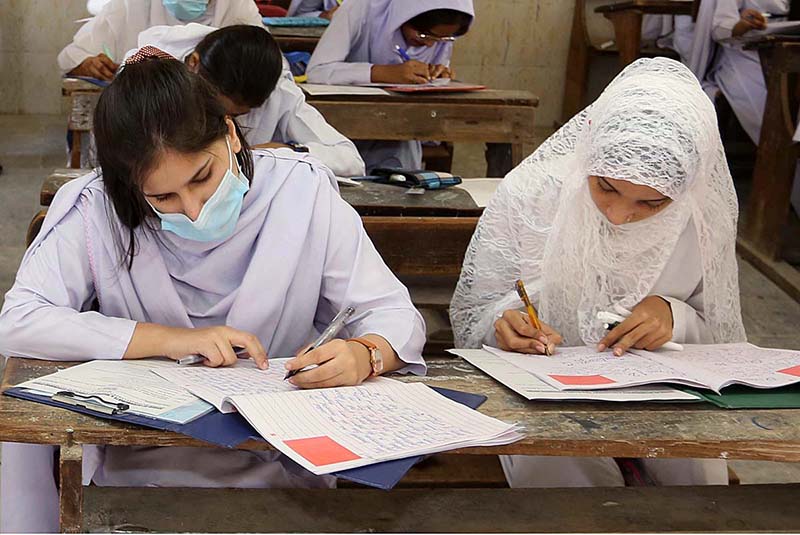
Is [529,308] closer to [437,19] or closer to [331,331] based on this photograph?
[331,331]

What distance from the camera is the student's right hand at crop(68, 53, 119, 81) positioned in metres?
4.27

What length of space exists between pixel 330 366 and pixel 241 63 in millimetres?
1753

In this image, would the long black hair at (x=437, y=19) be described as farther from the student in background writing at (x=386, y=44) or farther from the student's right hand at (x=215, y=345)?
the student's right hand at (x=215, y=345)

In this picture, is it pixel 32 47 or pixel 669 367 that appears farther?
pixel 32 47

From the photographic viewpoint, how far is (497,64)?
828 centimetres

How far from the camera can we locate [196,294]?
186 cm

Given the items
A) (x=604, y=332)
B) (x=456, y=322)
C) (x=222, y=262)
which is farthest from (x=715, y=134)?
(x=222, y=262)

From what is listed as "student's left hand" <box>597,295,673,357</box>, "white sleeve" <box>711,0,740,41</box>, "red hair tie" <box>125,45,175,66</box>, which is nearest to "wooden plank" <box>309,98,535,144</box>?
"red hair tie" <box>125,45,175,66</box>

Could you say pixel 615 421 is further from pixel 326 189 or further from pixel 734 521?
pixel 326 189

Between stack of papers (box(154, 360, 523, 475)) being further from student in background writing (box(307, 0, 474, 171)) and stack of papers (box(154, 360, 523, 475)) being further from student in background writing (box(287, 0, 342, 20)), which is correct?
student in background writing (box(287, 0, 342, 20))

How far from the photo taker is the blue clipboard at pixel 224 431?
1.19 m

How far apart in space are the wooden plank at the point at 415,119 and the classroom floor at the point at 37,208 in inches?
51.4

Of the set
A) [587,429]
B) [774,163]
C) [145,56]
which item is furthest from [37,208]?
[587,429]

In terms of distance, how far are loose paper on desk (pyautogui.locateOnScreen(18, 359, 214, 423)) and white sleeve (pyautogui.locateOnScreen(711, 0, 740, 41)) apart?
5327 millimetres
